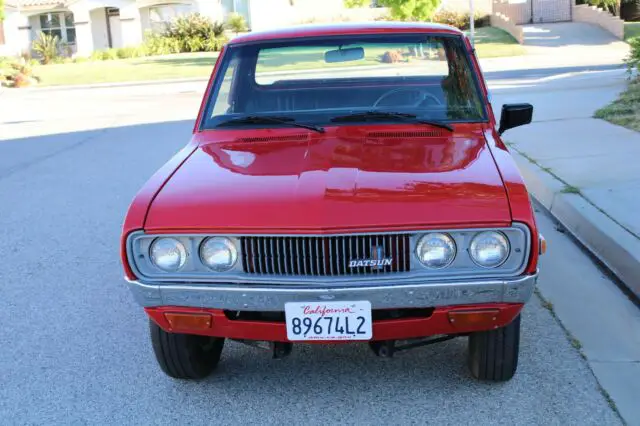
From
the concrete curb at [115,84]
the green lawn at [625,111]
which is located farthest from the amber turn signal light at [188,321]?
the concrete curb at [115,84]

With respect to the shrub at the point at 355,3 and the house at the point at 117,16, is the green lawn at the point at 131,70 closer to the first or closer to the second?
the house at the point at 117,16

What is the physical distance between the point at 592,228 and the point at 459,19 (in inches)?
1330

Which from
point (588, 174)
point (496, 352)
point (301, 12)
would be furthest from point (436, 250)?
point (301, 12)

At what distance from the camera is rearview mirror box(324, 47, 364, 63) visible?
4824 mm

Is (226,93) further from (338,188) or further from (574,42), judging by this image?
(574,42)

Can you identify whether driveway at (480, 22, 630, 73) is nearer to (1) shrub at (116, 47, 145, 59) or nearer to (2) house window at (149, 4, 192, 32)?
(1) shrub at (116, 47, 145, 59)

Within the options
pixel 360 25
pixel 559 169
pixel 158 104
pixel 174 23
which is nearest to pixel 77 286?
pixel 360 25

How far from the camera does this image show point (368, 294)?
321 cm

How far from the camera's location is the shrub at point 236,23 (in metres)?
40.5

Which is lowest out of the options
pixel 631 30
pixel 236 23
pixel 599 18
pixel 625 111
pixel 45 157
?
pixel 45 157

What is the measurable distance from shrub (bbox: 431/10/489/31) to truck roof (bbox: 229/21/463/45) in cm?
3404

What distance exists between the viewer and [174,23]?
131 feet

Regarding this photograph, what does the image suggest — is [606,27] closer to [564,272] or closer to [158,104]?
[158,104]

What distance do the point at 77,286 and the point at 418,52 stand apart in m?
2.84
